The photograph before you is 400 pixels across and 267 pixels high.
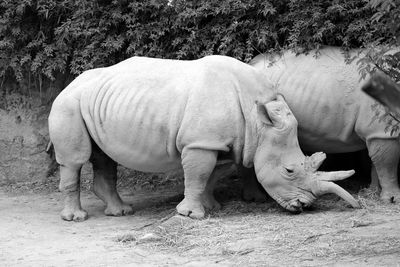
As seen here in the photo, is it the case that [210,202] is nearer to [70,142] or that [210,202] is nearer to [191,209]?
[191,209]

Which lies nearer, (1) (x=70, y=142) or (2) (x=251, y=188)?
(1) (x=70, y=142)

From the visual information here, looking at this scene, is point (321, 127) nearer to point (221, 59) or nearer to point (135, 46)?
point (221, 59)

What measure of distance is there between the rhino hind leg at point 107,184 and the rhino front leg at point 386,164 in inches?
101

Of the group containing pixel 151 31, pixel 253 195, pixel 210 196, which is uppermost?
pixel 151 31

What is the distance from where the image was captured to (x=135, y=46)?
9305mm

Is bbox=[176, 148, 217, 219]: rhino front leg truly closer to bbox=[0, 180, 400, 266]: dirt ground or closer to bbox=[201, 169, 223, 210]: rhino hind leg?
bbox=[0, 180, 400, 266]: dirt ground

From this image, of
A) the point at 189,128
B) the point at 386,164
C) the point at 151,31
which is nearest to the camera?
the point at 189,128

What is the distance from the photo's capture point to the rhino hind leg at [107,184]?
330 inches

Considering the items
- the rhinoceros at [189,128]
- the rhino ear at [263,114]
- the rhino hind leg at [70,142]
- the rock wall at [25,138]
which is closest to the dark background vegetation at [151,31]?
the rock wall at [25,138]

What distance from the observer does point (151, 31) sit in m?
9.29

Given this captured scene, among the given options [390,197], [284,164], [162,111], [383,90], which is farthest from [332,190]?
[383,90]

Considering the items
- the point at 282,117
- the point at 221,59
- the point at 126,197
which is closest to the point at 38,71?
the point at 126,197

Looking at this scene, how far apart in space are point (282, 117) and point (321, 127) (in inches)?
26.8

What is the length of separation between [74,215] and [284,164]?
2.19 meters
